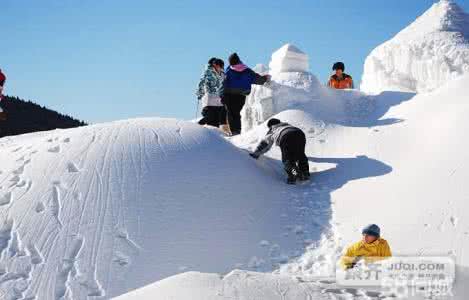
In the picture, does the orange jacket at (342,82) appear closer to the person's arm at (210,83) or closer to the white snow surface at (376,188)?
the white snow surface at (376,188)

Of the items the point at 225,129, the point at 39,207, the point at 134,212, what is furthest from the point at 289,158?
the point at 39,207

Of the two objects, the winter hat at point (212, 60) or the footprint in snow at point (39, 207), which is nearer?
the footprint in snow at point (39, 207)

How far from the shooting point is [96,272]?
530 cm

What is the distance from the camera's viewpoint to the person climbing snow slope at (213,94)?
10.7 m

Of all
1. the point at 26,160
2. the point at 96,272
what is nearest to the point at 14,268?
the point at 96,272

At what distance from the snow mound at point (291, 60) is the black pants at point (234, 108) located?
1.58 m

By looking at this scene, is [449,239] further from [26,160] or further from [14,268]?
[26,160]

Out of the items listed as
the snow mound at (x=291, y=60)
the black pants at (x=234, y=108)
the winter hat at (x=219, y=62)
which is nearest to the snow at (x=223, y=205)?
the black pants at (x=234, y=108)

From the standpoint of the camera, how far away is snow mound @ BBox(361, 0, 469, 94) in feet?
35.1

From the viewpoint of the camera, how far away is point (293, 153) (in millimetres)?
7664

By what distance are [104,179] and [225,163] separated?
5.95 feet

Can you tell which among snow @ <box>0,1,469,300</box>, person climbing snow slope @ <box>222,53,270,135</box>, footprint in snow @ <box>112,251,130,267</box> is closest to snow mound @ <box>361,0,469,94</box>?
snow @ <box>0,1,469,300</box>

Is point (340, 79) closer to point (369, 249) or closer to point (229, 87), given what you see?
point (229, 87)

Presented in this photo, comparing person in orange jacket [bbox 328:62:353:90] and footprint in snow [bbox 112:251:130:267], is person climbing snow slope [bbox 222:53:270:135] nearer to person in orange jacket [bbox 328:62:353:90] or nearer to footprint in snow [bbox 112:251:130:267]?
person in orange jacket [bbox 328:62:353:90]
